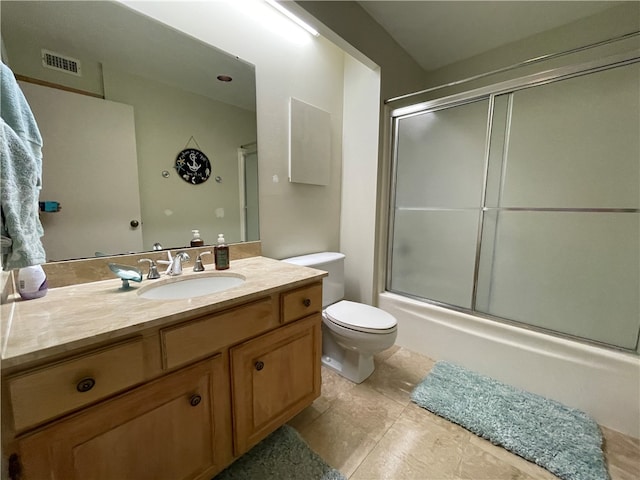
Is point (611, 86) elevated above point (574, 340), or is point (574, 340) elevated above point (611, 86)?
point (611, 86)

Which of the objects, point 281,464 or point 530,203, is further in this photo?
point 530,203

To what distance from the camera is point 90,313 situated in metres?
0.77

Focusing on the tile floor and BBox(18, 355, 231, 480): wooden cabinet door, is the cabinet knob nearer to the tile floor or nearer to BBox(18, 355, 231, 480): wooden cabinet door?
BBox(18, 355, 231, 480): wooden cabinet door

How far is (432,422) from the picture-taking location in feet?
4.43

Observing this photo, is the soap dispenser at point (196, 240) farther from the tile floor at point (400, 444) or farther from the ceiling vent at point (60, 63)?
the tile floor at point (400, 444)

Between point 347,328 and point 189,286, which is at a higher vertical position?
point 189,286

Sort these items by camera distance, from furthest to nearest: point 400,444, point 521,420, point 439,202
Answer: point 439,202, point 521,420, point 400,444

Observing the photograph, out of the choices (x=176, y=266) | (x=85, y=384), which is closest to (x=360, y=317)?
(x=176, y=266)

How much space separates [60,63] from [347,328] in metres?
1.69

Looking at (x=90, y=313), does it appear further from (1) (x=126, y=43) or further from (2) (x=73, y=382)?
(1) (x=126, y=43)

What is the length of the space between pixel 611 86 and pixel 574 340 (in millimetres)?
1494

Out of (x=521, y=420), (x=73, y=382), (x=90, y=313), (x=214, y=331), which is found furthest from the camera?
(x=521, y=420)

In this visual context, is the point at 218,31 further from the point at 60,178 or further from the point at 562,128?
the point at 562,128

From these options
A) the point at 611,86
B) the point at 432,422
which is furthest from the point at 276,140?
the point at 611,86
